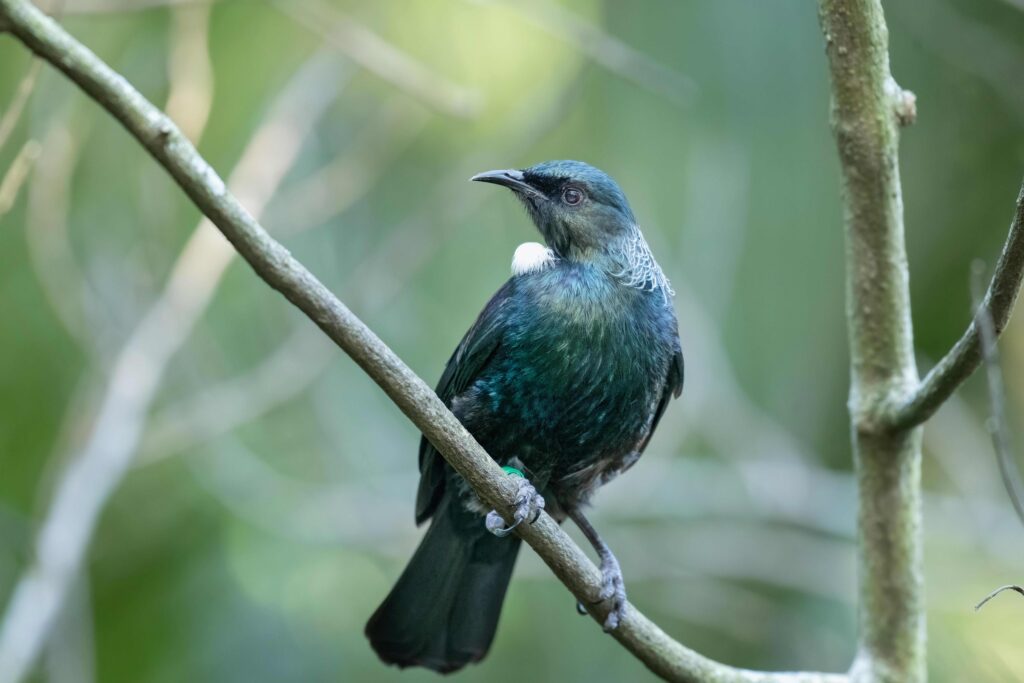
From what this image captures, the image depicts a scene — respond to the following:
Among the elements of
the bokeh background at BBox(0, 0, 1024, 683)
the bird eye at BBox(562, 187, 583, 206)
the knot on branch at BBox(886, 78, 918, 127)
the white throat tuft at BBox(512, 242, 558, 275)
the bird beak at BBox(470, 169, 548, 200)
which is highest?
the knot on branch at BBox(886, 78, 918, 127)

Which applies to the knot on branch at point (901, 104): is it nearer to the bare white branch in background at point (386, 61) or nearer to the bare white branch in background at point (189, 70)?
the bare white branch in background at point (386, 61)

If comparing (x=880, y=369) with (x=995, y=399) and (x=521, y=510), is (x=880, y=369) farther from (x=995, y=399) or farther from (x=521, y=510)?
(x=521, y=510)

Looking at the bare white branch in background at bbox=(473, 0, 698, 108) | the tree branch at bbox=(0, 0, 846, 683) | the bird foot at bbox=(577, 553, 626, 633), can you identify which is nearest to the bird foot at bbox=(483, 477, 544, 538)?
the tree branch at bbox=(0, 0, 846, 683)

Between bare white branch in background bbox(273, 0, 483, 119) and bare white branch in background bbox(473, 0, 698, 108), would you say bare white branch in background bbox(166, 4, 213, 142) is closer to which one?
bare white branch in background bbox(273, 0, 483, 119)

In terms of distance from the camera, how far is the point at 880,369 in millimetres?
3457

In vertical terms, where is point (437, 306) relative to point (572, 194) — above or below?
below

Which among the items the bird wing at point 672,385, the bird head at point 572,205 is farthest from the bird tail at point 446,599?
the bird head at point 572,205

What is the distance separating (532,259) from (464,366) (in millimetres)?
412

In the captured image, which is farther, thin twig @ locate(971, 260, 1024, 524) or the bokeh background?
the bokeh background

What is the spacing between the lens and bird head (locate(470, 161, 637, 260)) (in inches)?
150

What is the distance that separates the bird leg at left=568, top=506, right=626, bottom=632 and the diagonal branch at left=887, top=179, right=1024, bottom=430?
93cm

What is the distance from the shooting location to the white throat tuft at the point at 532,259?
3.69 m

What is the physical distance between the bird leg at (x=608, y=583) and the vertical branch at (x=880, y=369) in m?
0.74

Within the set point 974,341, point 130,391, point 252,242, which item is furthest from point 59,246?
point 974,341
